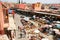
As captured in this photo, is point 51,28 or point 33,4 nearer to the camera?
point 51,28

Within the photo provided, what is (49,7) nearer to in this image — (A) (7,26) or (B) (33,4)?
(B) (33,4)

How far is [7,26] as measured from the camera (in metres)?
1.24

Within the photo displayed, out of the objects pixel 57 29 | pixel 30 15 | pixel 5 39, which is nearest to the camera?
pixel 5 39

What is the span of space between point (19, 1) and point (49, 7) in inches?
23.3

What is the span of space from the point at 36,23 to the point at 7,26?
407mm

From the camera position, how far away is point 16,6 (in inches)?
81.4

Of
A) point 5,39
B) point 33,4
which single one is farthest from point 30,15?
point 5,39

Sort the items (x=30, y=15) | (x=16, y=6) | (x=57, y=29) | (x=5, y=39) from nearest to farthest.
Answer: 1. (x=5, y=39)
2. (x=57, y=29)
3. (x=30, y=15)
4. (x=16, y=6)

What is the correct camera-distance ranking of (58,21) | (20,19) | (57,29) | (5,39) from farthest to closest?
(20,19), (58,21), (57,29), (5,39)

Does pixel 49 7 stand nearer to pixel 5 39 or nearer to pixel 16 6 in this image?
pixel 16 6

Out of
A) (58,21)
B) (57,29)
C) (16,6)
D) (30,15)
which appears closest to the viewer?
(57,29)

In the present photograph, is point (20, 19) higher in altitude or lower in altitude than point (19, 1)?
lower

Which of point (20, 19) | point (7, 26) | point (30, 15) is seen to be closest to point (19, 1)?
point (30, 15)

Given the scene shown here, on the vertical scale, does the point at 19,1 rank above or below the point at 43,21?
above
